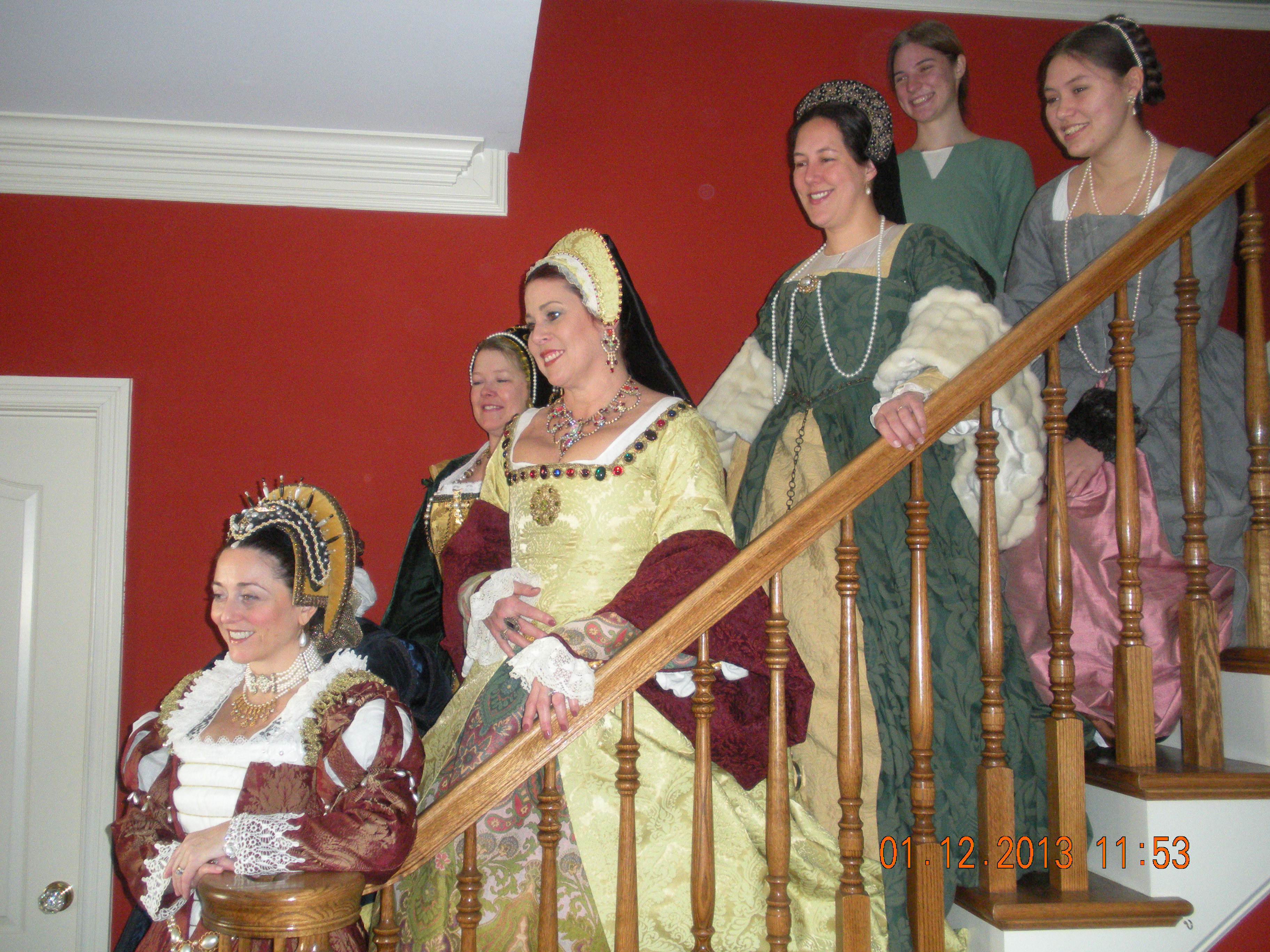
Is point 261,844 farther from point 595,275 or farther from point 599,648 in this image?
point 595,275

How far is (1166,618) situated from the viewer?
7.02 ft

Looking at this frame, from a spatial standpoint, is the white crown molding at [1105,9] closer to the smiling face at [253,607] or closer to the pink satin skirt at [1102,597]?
the pink satin skirt at [1102,597]

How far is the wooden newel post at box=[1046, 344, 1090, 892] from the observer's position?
6.08 ft

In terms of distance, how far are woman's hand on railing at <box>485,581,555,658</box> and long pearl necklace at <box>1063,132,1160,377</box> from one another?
→ 1530 millimetres

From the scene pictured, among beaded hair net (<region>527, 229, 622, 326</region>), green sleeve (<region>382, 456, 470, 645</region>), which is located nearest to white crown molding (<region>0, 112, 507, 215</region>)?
green sleeve (<region>382, 456, 470, 645</region>)

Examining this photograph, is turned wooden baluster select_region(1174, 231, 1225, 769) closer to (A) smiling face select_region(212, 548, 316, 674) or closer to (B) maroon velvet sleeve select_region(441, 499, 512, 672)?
(B) maroon velvet sleeve select_region(441, 499, 512, 672)

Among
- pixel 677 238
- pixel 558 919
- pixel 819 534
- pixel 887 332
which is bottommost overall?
pixel 558 919

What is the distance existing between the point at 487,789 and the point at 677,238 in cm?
229

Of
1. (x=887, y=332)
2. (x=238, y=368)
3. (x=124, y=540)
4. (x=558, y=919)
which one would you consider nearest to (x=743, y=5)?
(x=887, y=332)

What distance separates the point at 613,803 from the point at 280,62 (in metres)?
2.20

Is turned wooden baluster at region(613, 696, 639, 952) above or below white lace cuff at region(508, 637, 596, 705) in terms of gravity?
below

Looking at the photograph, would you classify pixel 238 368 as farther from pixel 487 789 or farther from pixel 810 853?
pixel 810 853

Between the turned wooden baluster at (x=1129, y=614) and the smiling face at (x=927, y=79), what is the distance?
1652mm

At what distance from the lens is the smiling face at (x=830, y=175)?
7.99ft
